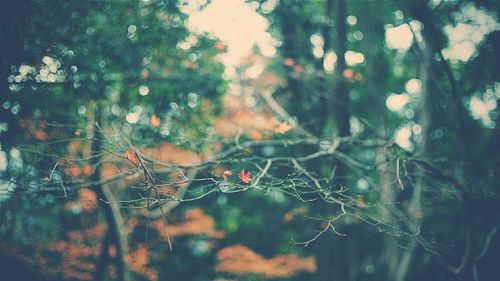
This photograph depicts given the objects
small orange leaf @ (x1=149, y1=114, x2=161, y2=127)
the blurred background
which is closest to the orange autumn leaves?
the blurred background

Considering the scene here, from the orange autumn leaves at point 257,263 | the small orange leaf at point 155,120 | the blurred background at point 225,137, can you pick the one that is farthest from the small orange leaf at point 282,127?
the orange autumn leaves at point 257,263

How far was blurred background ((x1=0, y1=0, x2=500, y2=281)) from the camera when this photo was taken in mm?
4160

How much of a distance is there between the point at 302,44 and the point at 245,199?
6.13 m

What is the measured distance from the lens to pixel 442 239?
33.7 ft

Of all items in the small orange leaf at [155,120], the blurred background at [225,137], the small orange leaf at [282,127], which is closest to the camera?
the blurred background at [225,137]

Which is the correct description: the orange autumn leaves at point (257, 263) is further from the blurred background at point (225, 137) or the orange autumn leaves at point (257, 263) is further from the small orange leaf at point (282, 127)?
the small orange leaf at point (282, 127)

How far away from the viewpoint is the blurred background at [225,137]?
4160mm

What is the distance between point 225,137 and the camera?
7.36 metres

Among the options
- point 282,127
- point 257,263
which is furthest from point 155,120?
point 257,263

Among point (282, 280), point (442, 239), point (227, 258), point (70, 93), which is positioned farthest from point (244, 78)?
point (442, 239)

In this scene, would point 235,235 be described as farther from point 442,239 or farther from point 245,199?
point 442,239

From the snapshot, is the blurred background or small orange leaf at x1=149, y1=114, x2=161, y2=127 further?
small orange leaf at x1=149, y1=114, x2=161, y2=127

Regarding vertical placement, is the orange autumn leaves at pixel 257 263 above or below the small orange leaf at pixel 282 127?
below

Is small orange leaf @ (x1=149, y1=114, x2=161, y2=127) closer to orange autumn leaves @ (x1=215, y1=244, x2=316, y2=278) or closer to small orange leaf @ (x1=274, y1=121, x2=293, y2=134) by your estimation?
small orange leaf @ (x1=274, y1=121, x2=293, y2=134)
